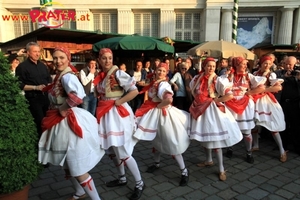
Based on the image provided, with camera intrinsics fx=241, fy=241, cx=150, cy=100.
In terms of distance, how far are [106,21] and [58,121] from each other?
18.9 metres

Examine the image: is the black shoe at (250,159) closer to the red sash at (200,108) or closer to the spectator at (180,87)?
the red sash at (200,108)

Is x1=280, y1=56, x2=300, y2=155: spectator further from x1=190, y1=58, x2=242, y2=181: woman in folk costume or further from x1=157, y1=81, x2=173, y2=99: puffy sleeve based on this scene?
x1=157, y1=81, x2=173, y2=99: puffy sleeve

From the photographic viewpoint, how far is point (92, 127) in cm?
270

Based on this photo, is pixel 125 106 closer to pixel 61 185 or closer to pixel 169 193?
pixel 169 193

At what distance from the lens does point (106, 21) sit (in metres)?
20.0

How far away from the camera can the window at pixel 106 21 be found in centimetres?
1986

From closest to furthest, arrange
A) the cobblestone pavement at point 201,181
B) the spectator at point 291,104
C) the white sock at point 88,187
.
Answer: the white sock at point 88,187 → the cobblestone pavement at point 201,181 → the spectator at point 291,104

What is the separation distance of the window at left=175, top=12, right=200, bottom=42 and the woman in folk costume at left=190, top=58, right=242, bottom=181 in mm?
17193

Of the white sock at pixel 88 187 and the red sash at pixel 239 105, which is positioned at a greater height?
the red sash at pixel 239 105

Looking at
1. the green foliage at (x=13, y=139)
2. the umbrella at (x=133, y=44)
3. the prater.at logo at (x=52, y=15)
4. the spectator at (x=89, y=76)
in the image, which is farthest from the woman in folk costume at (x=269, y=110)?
the prater.at logo at (x=52, y=15)

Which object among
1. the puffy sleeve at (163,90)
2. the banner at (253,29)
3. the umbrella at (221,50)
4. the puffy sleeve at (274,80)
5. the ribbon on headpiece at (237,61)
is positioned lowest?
the puffy sleeve at (163,90)

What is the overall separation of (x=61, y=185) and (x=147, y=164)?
150 centimetres

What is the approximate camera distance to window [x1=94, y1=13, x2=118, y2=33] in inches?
782

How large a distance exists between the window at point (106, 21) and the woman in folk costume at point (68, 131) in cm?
1831
